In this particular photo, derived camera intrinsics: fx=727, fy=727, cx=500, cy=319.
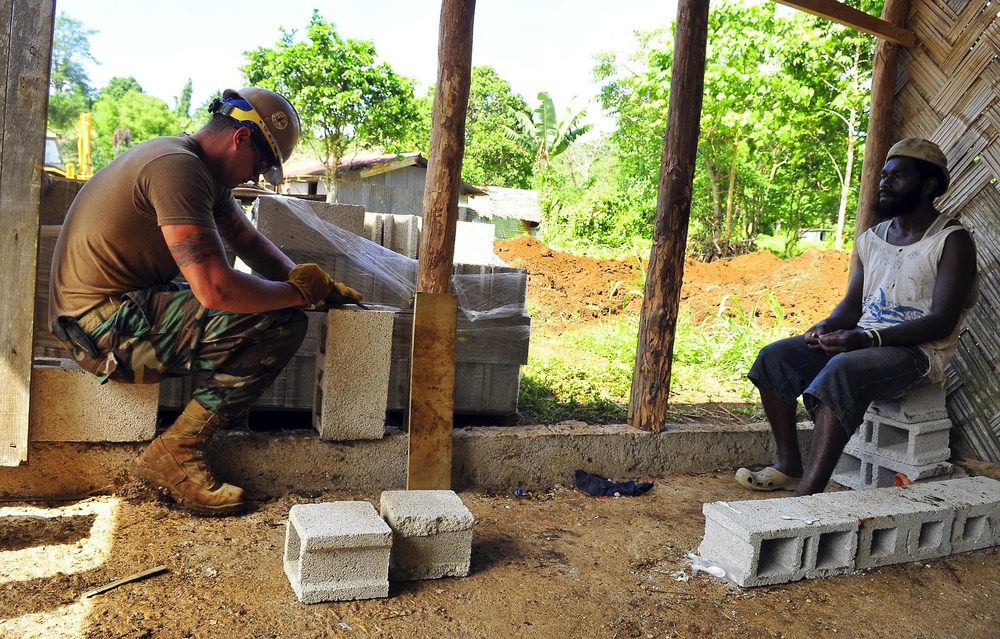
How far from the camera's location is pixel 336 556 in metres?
2.29

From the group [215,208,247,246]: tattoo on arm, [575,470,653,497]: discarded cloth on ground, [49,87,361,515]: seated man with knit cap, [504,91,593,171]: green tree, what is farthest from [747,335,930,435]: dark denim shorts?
[504,91,593,171]: green tree

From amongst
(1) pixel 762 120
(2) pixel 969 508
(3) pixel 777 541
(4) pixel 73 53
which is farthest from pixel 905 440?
(4) pixel 73 53

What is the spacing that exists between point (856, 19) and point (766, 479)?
106 inches

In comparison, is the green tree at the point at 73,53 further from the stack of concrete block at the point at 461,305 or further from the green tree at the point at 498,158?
the stack of concrete block at the point at 461,305

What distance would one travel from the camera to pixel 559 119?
2316cm

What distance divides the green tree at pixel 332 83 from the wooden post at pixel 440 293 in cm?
1946

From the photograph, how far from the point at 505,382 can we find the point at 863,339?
1.74m

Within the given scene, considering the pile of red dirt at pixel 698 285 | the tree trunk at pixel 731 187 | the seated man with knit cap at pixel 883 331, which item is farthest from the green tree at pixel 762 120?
the seated man with knit cap at pixel 883 331

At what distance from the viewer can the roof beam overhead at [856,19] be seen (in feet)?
13.5

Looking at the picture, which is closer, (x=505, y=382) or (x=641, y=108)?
(x=505, y=382)

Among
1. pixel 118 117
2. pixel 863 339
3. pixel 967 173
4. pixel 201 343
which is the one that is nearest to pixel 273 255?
pixel 201 343

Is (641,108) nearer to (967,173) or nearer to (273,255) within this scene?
(967,173)

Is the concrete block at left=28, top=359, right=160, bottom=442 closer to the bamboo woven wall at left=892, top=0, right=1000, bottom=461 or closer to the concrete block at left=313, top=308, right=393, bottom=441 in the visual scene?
the concrete block at left=313, top=308, right=393, bottom=441

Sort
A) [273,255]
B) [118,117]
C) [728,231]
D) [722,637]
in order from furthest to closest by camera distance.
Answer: [118,117] < [728,231] < [273,255] < [722,637]
